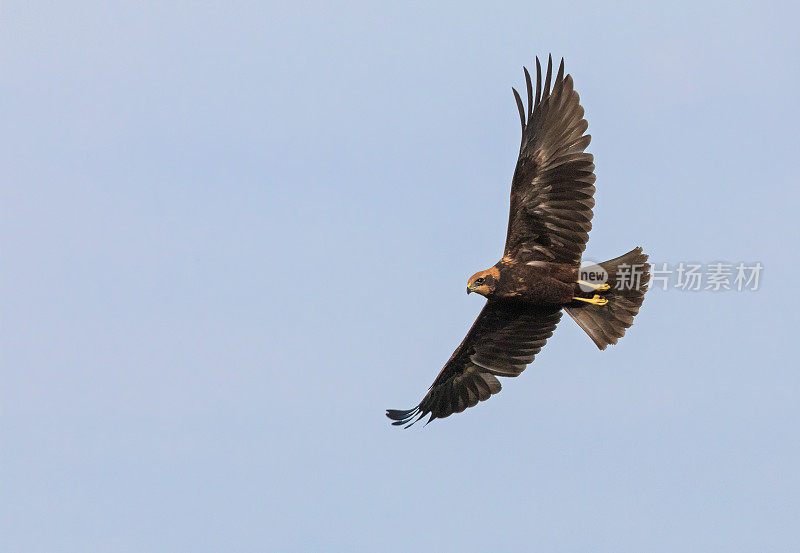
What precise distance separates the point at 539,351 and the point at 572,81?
3481mm

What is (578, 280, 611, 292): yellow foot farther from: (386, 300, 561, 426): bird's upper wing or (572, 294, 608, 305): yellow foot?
(386, 300, 561, 426): bird's upper wing

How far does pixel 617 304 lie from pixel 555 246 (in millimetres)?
1142

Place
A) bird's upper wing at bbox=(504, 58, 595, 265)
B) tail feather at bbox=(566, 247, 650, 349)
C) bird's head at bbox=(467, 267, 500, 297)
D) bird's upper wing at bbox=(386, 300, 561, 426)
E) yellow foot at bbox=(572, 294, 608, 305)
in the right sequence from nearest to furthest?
bird's upper wing at bbox=(504, 58, 595, 265) → bird's head at bbox=(467, 267, 500, 297) → tail feather at bbox=(566, 247, 650, 349) → yellow foot at bbox=(572, 294, 608, 305) → bird's upper wing at bbox=(386, 300, 561, 426)

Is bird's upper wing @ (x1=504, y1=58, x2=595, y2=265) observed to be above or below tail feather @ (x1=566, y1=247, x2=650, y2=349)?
above

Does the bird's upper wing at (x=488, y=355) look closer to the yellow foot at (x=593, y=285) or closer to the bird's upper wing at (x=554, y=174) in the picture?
the yellow foot at (x=593, y=285)

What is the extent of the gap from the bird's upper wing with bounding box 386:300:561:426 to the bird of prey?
3 cm

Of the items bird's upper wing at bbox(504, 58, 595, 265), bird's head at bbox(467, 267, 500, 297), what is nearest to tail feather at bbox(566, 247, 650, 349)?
bird's upper wing at bbox(504, 58, 595, 265)

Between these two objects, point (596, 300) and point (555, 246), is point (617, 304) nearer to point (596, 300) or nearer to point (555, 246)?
point (596, 300)

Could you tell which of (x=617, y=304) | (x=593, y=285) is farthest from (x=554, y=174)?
(x=617, y=304)

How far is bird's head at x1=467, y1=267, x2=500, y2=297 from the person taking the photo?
13.6 meters

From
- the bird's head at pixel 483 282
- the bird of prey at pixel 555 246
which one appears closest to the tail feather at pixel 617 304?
the bird of prey at pixel 555 246

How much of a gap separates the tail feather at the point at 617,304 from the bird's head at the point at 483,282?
1178 millimetres

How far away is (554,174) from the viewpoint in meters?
13.3

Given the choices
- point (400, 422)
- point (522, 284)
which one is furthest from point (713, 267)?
point (400, 422)
